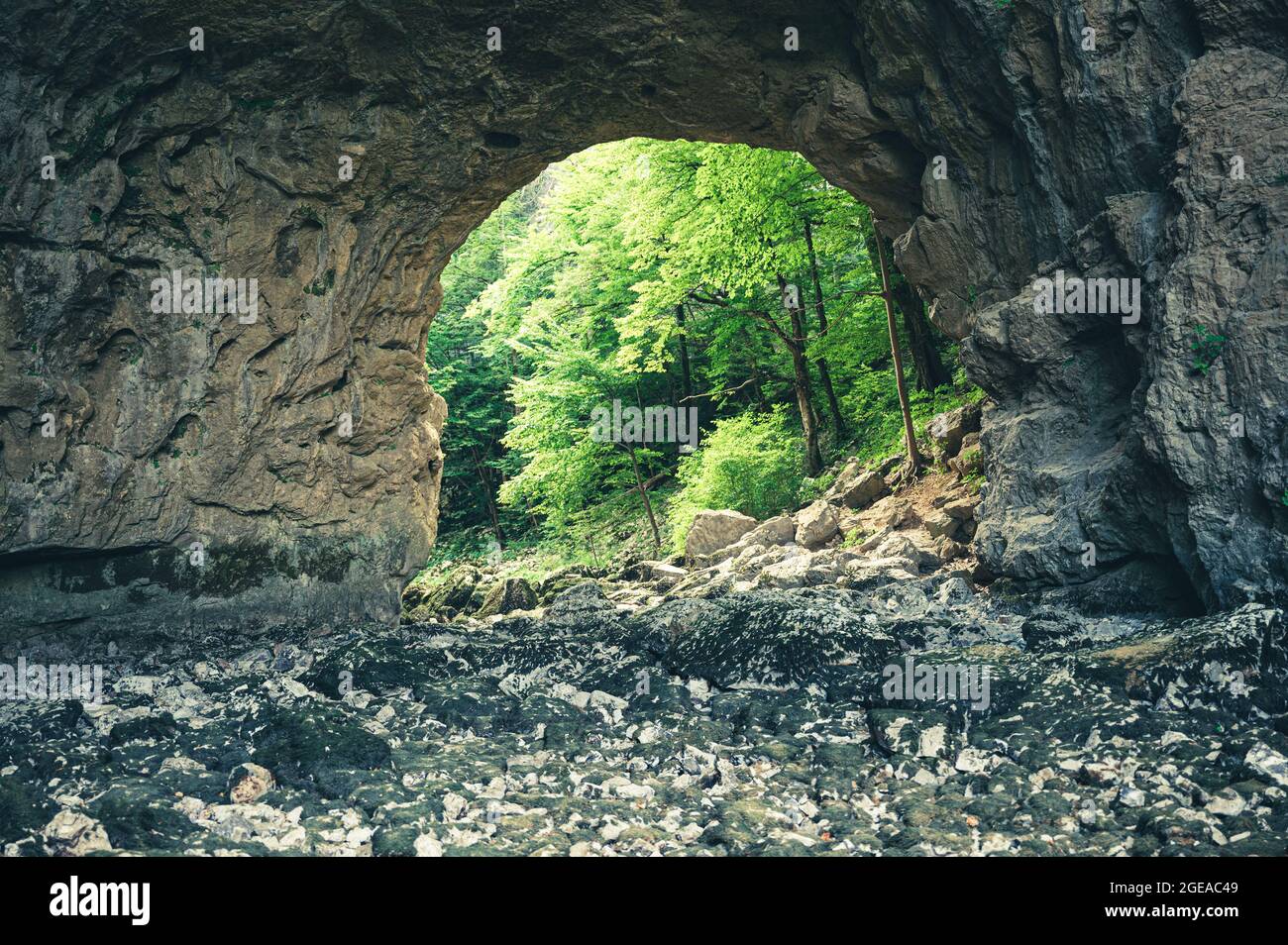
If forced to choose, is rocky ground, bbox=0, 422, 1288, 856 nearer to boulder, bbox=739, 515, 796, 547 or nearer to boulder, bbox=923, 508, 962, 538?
boulder, bbox=923, 508, 962, 538

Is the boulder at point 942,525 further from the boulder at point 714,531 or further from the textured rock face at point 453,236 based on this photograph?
the boulder at point 714,531

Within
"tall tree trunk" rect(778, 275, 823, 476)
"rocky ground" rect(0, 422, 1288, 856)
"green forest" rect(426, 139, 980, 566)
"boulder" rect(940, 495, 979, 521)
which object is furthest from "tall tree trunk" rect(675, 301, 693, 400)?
"rocky ground" rect(0, 422, 1288, 856)

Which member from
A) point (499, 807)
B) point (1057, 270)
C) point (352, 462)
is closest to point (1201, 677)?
point (1057, 270)

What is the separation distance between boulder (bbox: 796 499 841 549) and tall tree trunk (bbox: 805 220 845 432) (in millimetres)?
3619

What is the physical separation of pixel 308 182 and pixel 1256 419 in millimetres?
9441

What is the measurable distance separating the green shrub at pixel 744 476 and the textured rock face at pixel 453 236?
23.1 ft

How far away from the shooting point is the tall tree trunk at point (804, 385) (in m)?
18.9

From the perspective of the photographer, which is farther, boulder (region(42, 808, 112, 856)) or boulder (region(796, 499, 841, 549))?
boulder (region(796, 499, 841, 549))

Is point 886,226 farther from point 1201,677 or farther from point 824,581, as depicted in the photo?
point 1201,677

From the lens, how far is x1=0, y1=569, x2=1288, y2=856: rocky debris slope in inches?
253

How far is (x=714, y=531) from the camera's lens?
57.5ft

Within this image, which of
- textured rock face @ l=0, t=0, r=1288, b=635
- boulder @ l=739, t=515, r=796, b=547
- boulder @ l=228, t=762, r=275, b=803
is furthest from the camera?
boulder @ l=739, t=515, r=796, b=547

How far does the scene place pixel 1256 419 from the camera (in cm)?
820

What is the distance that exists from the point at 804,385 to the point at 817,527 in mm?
4098
